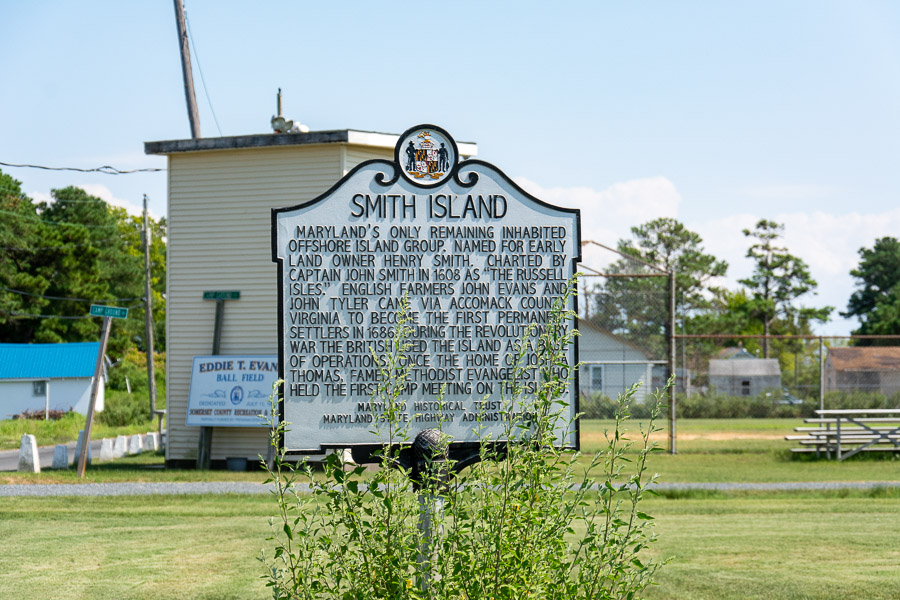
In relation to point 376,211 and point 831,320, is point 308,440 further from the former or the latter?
point 831,320

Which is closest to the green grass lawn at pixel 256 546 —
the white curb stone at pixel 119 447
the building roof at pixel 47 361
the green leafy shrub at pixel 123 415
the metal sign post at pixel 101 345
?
the metal sign post at pixel 101 345

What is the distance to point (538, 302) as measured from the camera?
21.6 ft

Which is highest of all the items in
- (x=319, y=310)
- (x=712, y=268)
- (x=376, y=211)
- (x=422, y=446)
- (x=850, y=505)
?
(x=712, y=268)

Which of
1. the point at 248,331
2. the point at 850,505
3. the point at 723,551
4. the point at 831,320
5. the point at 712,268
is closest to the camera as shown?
the point at 723,551

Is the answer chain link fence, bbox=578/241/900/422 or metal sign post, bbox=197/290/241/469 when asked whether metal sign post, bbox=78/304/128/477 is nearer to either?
metal sign post, bbox=197/290/241/469

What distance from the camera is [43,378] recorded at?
154ft

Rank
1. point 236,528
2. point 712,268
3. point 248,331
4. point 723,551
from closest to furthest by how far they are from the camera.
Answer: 1. point 723,551
2. point 236,528
3. point 248,331
4. point 712,268

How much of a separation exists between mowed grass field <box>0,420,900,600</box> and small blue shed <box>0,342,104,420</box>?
Answer: 32768mm

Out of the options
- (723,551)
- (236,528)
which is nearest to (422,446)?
(723,551)

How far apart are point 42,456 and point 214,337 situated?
9780 millimetres

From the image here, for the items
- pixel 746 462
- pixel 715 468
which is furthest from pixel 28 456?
pixel 746 462

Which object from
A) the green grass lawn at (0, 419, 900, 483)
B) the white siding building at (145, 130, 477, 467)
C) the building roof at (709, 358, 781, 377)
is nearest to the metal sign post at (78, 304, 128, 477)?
the green grass lawn at (0, 419, 900, 483)

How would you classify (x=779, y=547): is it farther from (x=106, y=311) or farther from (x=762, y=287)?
(x=762, y=287)

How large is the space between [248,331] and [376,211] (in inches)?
505
